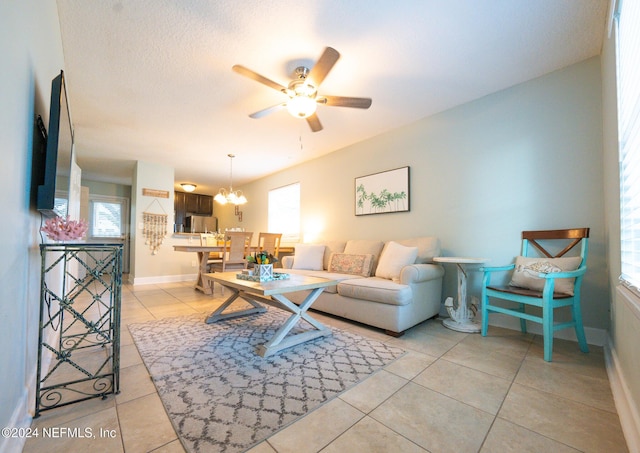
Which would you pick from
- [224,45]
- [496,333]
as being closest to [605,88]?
[496,333]

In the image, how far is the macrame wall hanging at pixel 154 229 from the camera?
528cm

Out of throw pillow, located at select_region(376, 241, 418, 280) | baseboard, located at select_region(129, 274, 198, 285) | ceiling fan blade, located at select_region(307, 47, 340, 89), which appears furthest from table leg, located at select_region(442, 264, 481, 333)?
baseboard, located at select_region(129, 274, 198, 285)

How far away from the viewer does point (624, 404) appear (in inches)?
48.3

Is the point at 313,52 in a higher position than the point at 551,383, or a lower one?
higher

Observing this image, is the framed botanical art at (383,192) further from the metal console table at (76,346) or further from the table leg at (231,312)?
the metal console table at (76,346)

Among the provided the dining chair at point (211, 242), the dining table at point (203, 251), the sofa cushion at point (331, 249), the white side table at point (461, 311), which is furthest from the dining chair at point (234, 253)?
the white side table at point (461, 311)

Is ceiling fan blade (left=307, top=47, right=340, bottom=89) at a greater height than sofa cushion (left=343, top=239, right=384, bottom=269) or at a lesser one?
greater

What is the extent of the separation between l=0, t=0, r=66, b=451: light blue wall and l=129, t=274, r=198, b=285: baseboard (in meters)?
4.27

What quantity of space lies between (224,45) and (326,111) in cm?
138

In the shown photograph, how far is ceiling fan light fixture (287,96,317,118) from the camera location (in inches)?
84.5

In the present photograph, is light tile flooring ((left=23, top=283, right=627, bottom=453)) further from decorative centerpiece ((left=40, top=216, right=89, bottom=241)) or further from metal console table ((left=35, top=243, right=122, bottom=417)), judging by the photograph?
decorative centerpiece ((left=40, top=216, right=89, bottom=241))

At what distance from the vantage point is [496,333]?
2.46 m

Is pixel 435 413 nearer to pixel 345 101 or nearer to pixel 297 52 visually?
pixel 345 101

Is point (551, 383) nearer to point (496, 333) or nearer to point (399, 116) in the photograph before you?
point (496, 333)
